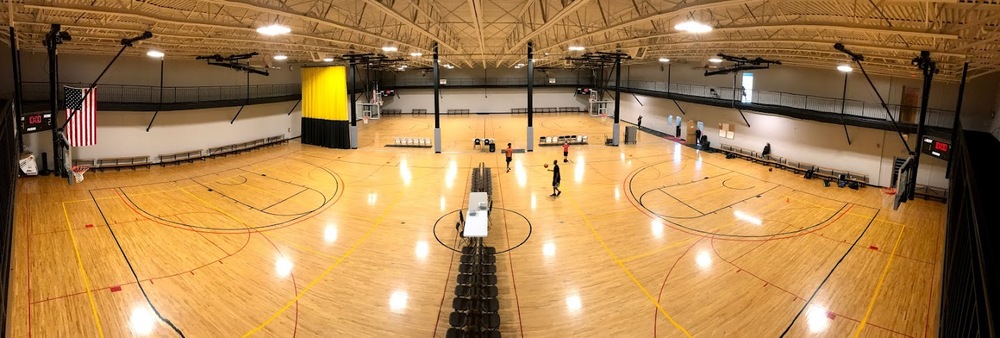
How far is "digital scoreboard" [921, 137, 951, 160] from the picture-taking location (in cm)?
1752

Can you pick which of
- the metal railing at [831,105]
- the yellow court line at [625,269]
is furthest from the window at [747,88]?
the yellow court line at [625,269]

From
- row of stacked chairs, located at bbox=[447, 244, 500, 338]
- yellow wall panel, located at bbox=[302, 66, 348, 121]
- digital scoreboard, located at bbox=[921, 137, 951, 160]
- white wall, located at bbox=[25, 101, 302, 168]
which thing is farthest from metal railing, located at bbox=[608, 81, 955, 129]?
white wall, located at bbox=[25, 101, 302, 168]

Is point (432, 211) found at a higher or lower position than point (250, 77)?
lower

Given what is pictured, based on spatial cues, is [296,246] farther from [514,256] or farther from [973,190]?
[973,190]

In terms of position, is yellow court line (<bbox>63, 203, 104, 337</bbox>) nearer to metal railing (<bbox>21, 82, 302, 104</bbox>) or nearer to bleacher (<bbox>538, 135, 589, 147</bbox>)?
metal railing (<bbox>21, 82, 302, 104</bbox>)

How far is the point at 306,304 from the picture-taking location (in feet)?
37.7

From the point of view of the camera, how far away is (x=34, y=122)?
746 inches

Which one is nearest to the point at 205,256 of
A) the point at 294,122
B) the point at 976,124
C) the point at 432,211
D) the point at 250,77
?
the point at 432,211

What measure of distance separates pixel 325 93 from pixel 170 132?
10264 mm

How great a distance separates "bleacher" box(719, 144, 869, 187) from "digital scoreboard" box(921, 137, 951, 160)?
562 centimetres

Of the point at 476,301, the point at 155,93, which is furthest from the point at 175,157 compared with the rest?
the point at 476,301

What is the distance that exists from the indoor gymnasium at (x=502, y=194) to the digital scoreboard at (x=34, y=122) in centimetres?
17

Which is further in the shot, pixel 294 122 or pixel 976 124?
pixel 294 122

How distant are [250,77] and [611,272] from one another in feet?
105
